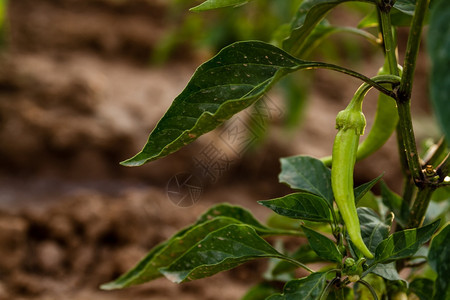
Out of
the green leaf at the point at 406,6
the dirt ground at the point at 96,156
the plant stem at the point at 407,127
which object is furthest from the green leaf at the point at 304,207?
the dirt ground at the point at 96,156

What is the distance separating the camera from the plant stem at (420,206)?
1.89 ft

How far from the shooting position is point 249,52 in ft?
1.71

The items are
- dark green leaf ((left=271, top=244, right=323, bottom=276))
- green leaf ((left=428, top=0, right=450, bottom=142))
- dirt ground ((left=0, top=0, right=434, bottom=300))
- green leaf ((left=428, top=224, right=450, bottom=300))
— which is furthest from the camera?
dirt ground ((left=0, top=0, right=434, bottom=300))

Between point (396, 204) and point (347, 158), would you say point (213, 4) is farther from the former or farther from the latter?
point (396, 204)

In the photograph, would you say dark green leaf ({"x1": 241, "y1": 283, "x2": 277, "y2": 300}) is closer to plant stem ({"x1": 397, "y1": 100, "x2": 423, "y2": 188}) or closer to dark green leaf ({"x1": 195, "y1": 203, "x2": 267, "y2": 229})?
dark green leaf ({"x1": 195, "y1": 203, "x2": 267, "y2": 229})

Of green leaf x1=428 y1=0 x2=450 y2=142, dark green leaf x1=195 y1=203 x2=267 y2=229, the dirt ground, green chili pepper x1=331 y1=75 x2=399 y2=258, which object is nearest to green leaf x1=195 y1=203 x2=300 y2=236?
dark green leaf x1=195 y1=203 x2=267 y2=229

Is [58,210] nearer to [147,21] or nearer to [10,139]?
[10,139]

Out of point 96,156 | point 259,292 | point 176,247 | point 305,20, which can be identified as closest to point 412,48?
point 305,20

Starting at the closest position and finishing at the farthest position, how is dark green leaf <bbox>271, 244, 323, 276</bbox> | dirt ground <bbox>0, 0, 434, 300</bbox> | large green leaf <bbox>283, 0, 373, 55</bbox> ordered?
large green leaf <bbox>283, 0, 373, 55</bbox> < dark green leaf <bbox>271, 244, 323, 276</bbox> < dirt ground <bbox>0, 0, 434, 300</bbox>

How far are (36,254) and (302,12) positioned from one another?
997 mm

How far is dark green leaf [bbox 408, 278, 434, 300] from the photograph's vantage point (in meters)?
0.62

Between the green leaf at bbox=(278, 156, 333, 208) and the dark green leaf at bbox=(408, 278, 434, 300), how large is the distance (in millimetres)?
138

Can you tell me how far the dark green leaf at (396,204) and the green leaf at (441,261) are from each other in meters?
0.15

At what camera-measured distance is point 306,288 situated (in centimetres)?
54
